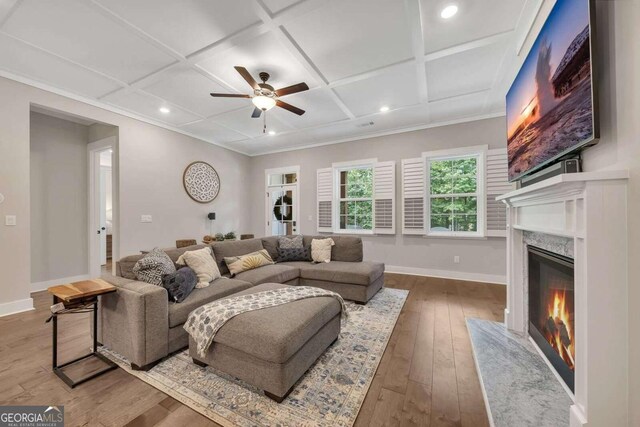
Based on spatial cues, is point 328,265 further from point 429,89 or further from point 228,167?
point 228,167

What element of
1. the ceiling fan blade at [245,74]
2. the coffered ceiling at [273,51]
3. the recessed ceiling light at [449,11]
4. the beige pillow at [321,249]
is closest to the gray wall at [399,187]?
the coffered ceiling at [273,51]

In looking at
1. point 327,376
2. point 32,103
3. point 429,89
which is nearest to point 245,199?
Result: point 32,103

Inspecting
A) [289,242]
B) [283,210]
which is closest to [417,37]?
[289,242]

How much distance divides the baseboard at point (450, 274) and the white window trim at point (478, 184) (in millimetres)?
666

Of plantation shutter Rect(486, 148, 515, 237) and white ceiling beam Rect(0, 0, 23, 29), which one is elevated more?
white ceiling beam Rect(0, 0, 23, 29)

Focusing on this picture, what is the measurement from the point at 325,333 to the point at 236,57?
2903 mm

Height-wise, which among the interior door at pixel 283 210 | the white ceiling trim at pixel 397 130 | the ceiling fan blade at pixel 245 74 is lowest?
the interior door at pixel 283 210

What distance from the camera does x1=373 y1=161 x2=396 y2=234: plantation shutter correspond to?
488 centimetres

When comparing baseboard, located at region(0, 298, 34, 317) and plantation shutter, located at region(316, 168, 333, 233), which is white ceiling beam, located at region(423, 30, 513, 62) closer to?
plantation shutter, located at region(316, 168, 333, 233)

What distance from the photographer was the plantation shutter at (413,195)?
15.2ft

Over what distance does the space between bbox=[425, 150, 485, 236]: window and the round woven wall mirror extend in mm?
4523

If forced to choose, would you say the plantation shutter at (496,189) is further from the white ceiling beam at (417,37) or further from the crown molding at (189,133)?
the white ceiling beam at (417,37)

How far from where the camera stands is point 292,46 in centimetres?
246

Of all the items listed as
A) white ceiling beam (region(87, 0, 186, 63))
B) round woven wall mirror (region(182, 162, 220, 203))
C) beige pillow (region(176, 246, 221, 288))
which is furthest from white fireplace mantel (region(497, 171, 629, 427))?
round woven wall mirror (region(182, 162, 220, 203))
